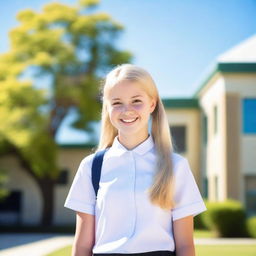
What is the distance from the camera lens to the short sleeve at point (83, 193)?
2336 mm

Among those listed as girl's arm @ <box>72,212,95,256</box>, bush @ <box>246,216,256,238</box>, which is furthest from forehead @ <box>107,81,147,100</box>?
bush @ <box>246,216,256,238</box>

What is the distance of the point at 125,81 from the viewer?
2295 millimetres

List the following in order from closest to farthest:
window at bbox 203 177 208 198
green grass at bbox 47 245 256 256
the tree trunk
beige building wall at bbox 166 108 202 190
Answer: green grass at bbox 47 245 256 256 → window at bbox 203 177 208 198 → the tree trunk → beige building wall at bbox 166 108 202 190

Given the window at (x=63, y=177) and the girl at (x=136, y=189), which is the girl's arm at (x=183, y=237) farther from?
the window at (x=63, y=177)

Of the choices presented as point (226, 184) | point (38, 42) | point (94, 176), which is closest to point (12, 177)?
point (38, 42)

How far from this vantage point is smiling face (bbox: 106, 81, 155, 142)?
230 centimetres

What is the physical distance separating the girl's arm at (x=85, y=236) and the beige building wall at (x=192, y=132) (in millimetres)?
19854

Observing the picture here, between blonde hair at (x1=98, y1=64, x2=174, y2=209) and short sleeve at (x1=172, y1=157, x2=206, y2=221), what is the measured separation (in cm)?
4

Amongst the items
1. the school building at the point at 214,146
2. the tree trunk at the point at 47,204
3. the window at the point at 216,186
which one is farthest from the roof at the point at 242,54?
the tree trunk at the point at 47,204

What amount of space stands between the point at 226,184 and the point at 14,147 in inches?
366

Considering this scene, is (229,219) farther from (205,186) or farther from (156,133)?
(156,133)

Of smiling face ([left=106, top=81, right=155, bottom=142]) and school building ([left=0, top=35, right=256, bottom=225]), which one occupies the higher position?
school building ([left=0, top=35, right=256, bottom=225])

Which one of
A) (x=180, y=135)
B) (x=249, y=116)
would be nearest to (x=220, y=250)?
(x=249, y=116)

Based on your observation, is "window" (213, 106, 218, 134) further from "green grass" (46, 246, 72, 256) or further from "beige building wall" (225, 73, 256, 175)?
"green grass" (46, 246, 72, 256)
